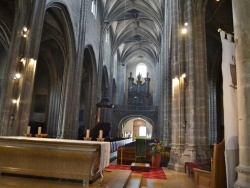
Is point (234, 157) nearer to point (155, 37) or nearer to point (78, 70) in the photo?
point (78, 70)

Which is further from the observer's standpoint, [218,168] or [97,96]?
[97,96]

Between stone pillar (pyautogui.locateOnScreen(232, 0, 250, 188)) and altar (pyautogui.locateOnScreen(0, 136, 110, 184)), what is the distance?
2594 millimetres

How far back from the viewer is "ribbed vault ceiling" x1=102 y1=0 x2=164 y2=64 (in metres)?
22.5

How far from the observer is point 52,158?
4.75 metres

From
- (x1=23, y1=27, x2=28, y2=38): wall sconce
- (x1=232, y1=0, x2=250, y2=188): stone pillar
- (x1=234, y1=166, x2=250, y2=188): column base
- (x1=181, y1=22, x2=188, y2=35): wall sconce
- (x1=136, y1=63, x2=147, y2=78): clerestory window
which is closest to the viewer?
(x1=234, y1=166, x2=250, y2=188): column base

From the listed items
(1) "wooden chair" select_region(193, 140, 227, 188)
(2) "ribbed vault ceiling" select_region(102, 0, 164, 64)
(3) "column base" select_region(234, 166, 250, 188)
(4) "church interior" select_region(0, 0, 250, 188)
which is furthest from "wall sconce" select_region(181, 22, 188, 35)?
(2) "ribbed vault ceiling" select_region(102, 0, 164, 64)

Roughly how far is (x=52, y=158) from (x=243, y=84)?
385cm

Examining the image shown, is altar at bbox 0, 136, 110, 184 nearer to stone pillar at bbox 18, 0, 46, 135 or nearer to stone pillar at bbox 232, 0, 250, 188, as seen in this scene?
stone pillar at bbox 232, 0, 250, 188

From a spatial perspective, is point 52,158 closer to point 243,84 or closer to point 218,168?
point 218,168

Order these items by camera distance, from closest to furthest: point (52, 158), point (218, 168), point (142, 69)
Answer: point (218, 168)
point (52, 158)
point (142, 69)

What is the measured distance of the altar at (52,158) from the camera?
4590 millimetres

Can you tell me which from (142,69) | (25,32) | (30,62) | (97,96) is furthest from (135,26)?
(30,62)

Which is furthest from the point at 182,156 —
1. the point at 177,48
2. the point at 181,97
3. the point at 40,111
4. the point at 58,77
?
the point at 40,111

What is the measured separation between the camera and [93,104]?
65.9 feet
